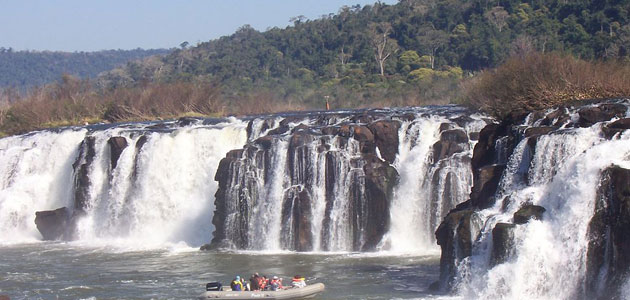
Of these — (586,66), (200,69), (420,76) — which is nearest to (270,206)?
(586,66)

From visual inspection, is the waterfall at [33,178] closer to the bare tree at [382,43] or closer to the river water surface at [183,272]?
the river water surface at [183,272]

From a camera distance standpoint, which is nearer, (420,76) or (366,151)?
(366,151)

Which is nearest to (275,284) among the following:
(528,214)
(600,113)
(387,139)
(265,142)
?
(528,214)

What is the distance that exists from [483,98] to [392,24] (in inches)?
2236

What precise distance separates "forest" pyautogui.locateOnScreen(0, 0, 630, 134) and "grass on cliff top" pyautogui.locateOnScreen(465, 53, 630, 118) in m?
0.08

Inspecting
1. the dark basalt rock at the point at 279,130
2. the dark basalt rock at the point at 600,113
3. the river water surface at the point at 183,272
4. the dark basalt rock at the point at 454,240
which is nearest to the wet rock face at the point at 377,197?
the river water surface at the point at 183,272

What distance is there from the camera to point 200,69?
98625 mm

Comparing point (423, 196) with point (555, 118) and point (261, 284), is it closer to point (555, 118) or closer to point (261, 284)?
point (555, 118)

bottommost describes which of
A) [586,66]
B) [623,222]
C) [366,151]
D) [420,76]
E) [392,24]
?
[623,222]

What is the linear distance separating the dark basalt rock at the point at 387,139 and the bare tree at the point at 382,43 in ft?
140

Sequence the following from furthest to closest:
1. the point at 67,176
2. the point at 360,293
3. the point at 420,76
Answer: the point at 420,76 < the point at 67,176 < the point at 360,293

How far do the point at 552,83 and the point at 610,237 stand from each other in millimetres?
9836

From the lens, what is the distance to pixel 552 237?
21000 mm

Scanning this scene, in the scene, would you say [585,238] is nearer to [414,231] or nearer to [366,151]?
[414,231]
